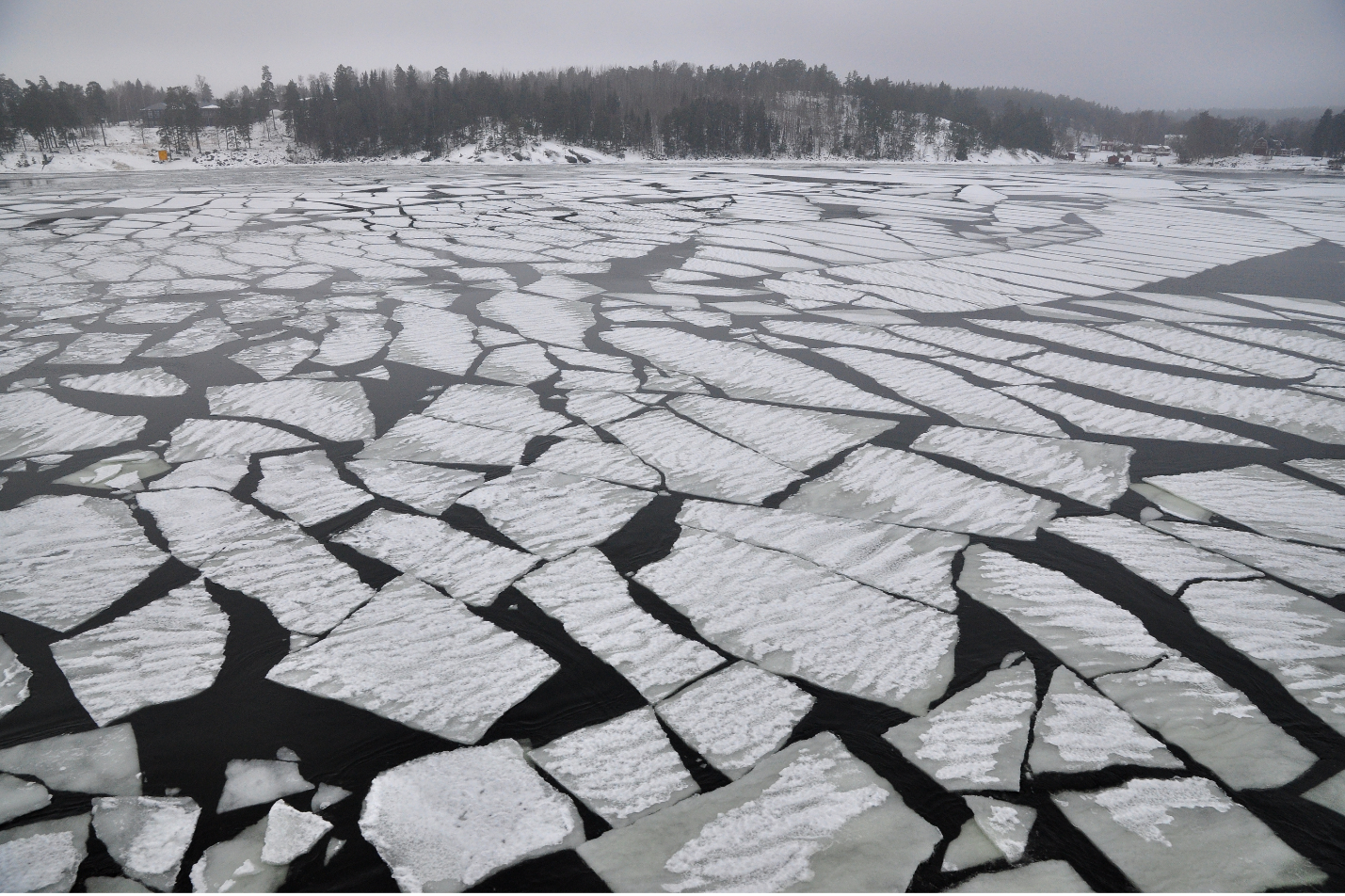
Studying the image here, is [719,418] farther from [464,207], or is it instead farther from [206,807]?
[464,207]

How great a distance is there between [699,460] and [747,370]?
36.8 inches

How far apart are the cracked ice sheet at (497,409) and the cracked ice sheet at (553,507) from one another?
37 cm

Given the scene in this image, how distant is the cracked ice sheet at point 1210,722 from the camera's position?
3.88ft

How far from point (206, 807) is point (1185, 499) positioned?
2.47 metres

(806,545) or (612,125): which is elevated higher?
(612,125)

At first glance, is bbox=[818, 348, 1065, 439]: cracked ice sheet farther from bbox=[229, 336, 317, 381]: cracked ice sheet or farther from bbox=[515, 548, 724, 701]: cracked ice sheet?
bbox=[229, 336, 317, 381]: cracked ice sheet

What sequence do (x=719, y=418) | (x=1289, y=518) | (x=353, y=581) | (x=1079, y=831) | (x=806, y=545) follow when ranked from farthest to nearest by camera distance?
(x=719, y=418)
(x=1289, y=518)
(x=806, y=545)
(x=353, y=581)
(x=1079, y=831)

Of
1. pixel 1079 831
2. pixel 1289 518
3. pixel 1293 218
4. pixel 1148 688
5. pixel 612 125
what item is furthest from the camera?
pixel 612 125

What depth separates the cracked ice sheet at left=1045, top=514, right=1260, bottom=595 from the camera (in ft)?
5.55

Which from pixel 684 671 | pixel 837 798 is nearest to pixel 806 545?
pixel 684 671

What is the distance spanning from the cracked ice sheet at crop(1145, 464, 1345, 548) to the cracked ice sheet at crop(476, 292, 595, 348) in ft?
8.25

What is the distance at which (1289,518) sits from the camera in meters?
1.96

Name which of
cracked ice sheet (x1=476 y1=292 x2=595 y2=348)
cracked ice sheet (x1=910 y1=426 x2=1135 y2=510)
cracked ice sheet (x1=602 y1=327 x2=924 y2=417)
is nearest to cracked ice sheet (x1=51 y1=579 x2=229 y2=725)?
cracked ice sheet (x1=602 y1=327 x2=924 y2=417)

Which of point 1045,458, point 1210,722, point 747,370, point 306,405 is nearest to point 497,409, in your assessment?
point 306,405
